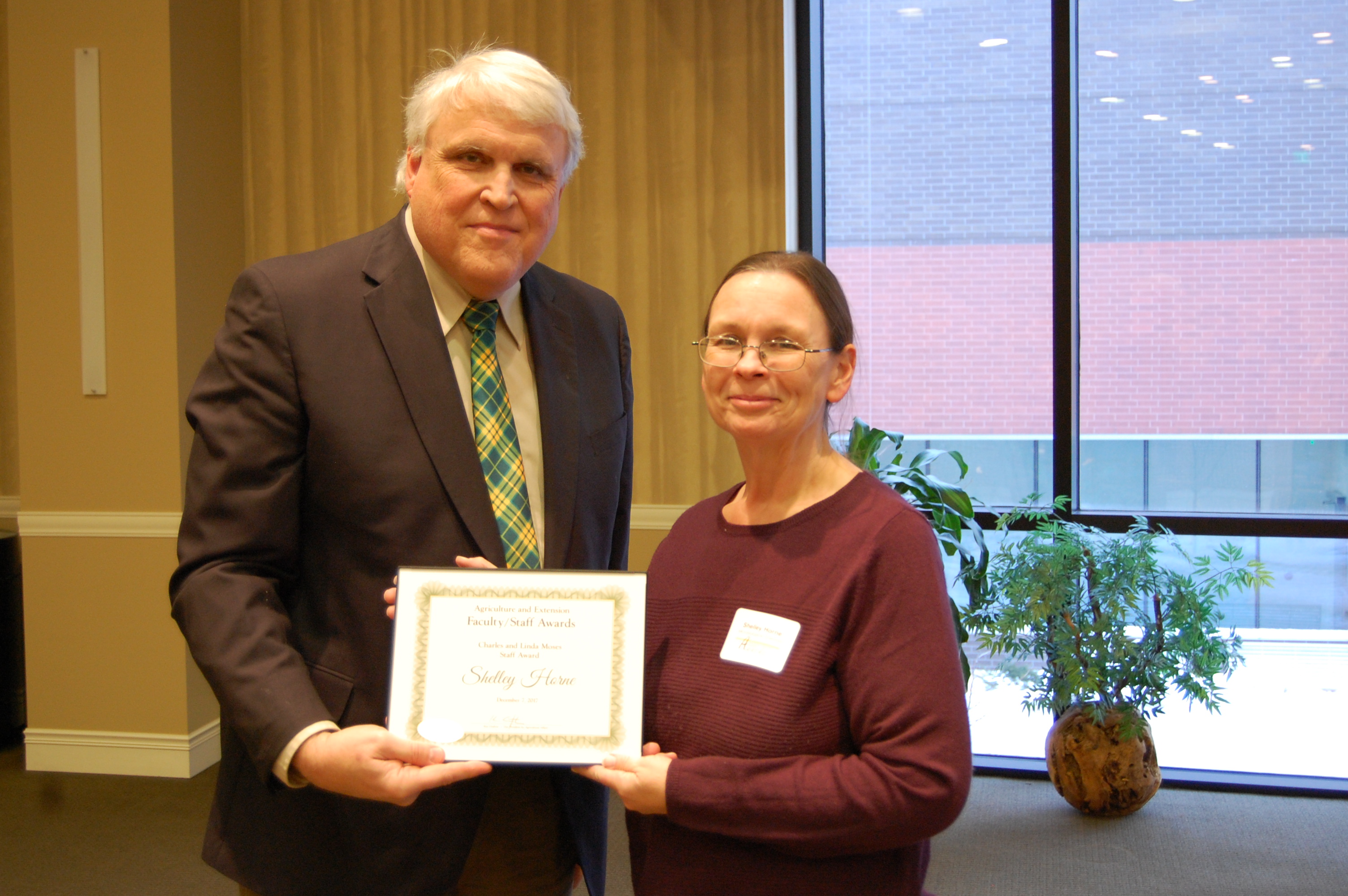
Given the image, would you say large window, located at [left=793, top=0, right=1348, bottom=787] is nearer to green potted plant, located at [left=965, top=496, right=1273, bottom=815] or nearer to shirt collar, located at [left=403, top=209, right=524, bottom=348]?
green potted plant, located at [left=965, top=496, right=1273, bottom=815]

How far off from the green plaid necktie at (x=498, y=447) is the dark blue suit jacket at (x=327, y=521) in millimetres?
37

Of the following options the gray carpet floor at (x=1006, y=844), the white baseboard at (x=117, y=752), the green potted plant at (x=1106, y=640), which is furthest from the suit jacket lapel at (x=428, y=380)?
the white baseboard at (x=117, y=752)

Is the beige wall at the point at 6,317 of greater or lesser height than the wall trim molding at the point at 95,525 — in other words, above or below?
above

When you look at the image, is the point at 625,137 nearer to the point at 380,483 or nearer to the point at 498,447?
the point at 498,447

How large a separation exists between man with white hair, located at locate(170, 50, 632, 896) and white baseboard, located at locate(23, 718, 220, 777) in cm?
275

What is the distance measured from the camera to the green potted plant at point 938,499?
3.58 metres

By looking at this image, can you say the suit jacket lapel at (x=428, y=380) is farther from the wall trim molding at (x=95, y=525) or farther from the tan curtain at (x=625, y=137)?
the wall trim molding at (x=95, y=525)

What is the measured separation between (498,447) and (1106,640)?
262cm

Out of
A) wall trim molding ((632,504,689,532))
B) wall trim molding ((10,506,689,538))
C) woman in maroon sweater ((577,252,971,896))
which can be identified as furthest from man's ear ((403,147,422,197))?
wall trim molding ((632,504,689,532))

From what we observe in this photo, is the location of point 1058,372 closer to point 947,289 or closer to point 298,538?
point 947,289

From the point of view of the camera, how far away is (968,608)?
3684 millimetres

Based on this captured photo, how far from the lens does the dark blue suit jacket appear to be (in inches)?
53.9

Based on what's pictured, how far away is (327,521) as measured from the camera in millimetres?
1447

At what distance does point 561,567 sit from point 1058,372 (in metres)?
3.26
